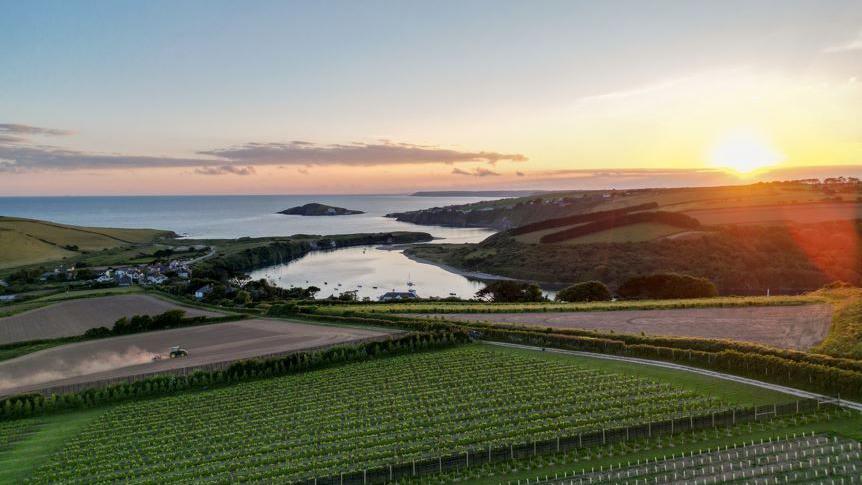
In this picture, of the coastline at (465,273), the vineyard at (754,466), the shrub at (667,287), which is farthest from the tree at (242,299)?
the vineyard at (754,466)

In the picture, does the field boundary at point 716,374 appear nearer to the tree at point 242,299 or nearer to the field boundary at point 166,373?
the field boundary at point 166,373

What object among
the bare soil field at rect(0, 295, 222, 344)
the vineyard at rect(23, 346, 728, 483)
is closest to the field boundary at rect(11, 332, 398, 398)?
the vineyard at rect(23, 346, 728, 483)

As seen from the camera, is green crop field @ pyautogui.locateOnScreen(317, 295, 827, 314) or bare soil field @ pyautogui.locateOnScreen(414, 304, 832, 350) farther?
green crop field @ pyautogui.locateOnScreen(317, 295, 827, 314)

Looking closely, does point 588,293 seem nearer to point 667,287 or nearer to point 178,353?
point 667,287

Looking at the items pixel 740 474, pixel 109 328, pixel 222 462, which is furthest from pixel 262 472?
pixel 109 328

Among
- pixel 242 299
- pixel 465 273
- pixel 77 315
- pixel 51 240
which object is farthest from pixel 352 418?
pixel 51 240

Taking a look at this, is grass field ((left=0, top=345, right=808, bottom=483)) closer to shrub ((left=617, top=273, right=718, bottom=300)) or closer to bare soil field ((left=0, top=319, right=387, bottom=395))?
bare soil field ((left=0, top=319, right=387, bottom=395))

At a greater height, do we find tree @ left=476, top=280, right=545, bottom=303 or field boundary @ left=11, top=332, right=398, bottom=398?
field boundary @ left=11, top=332, right=398, bottom=398
